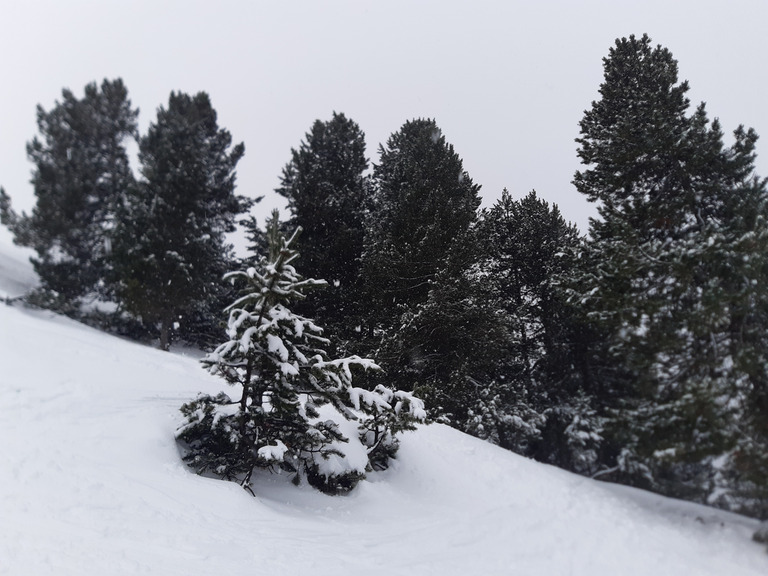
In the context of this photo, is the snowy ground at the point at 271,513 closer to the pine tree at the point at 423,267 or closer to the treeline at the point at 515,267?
the treeline at the point at 515,267

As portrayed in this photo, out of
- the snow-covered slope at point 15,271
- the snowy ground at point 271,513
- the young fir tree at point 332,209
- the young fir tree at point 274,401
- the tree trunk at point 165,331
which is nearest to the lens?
the snowy ground at point 271,513

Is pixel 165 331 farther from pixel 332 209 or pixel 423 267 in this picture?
pixel 423 267

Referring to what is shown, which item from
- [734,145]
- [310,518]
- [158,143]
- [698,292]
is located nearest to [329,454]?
[310,518]

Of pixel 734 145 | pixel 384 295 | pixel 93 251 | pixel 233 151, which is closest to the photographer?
pixel 734 145

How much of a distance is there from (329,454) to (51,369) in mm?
6464

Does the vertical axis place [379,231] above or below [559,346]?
above

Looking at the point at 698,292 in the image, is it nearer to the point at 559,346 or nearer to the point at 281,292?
the point at 559,346

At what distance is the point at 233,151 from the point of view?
72.4 ft

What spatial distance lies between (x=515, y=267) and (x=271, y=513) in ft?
20.0

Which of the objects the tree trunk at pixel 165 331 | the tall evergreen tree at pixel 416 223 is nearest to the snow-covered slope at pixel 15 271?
the tree trunk at pixel 165 331

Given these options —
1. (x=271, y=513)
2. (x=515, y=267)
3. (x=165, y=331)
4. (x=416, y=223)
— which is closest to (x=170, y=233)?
(x=165, y=331)

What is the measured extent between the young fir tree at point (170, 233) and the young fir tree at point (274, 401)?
7.90 metres

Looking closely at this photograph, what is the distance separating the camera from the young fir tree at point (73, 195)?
10.1m

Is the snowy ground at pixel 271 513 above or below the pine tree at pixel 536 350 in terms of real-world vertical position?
below
